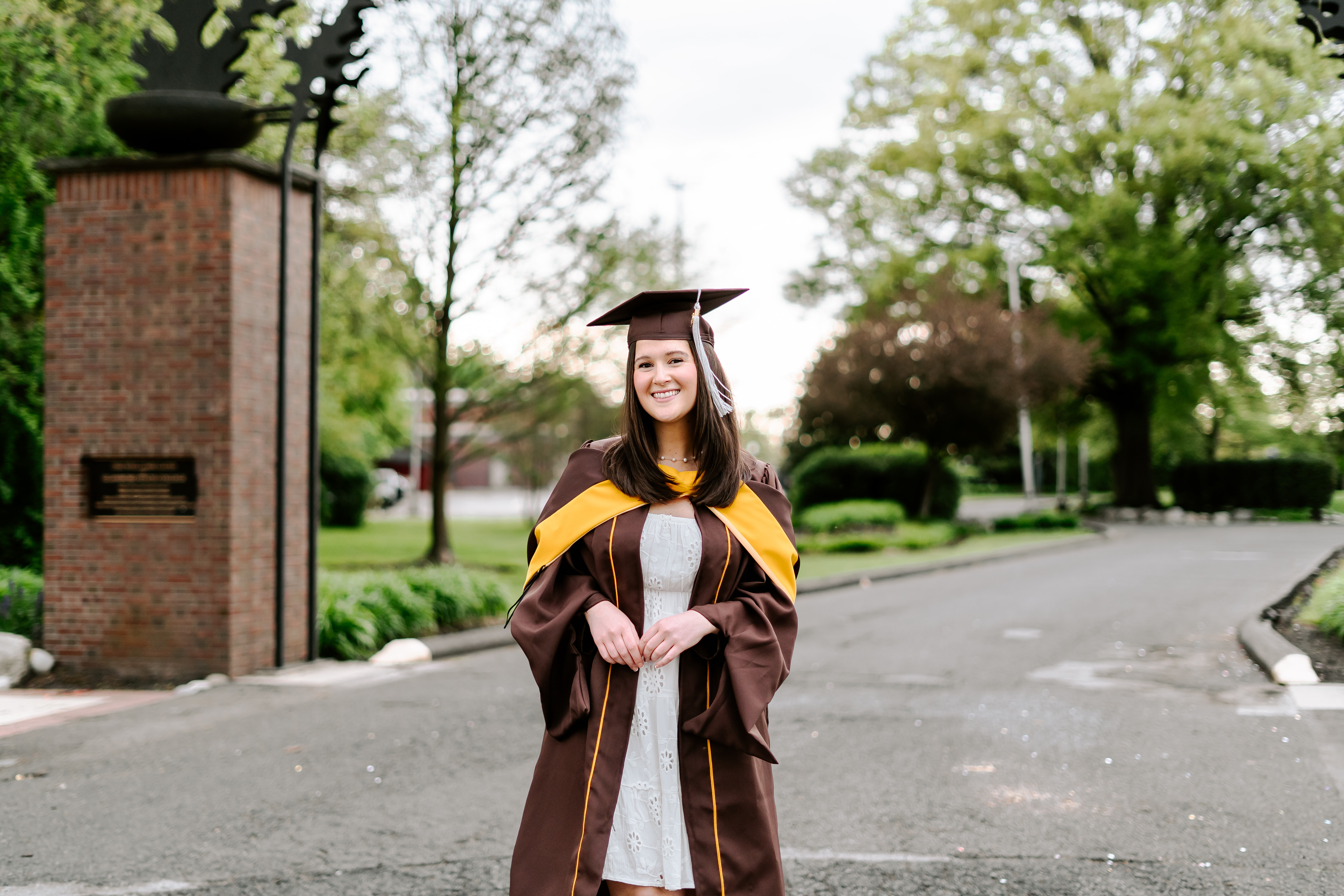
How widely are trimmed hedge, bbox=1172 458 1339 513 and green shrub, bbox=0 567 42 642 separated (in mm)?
32962

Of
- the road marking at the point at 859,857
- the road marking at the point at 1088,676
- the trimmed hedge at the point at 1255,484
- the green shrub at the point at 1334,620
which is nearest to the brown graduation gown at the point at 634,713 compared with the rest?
the road marking at the point at 859,857

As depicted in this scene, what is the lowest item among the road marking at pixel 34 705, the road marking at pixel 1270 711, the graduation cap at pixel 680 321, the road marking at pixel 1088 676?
the road marking at pixel 1088 676

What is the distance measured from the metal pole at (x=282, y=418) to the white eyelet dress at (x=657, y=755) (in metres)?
6.29

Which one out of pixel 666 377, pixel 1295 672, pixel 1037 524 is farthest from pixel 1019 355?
pixel 666 377

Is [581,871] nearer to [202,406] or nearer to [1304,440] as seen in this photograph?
[202,406]

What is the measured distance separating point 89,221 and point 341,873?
6251 mm

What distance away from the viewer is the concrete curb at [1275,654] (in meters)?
7.42

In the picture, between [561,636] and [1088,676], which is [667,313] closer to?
[561,636]

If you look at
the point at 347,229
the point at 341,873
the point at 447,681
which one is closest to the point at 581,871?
the point at 341,873

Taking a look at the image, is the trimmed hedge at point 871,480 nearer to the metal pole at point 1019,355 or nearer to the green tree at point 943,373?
the green tree at point 943,373

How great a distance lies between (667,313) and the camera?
2695 mm

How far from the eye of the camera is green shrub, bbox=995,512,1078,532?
2628cm

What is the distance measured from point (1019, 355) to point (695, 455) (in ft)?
81.0

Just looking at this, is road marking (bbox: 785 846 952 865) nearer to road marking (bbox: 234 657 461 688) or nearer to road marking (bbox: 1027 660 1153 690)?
road marking (bbox: 1027 660 1153 690)
